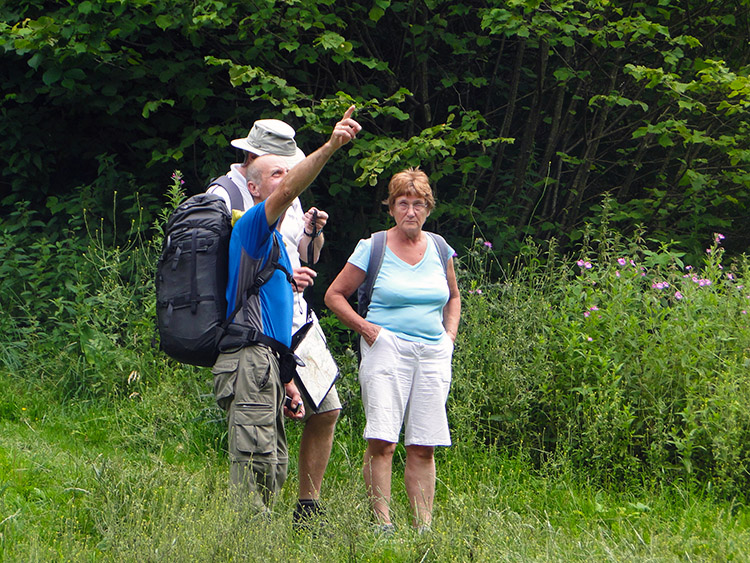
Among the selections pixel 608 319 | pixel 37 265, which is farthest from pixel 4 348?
pixel 608 319

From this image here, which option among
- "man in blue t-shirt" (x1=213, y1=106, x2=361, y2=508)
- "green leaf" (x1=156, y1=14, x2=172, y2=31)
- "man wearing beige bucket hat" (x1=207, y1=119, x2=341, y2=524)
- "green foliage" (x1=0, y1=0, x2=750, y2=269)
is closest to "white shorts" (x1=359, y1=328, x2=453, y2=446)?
"man wearing beige bucket hat" (x1=207, y1=119, x2=341, y2=524)

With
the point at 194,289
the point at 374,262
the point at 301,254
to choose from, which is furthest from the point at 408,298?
the point at 194,289

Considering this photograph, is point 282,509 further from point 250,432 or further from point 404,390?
point 404,390

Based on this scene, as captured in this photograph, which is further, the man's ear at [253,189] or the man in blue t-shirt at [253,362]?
the man's ear at [253,189]

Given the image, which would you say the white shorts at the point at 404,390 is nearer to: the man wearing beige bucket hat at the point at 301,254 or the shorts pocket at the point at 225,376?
the man wearing beige bucket hat at the point at 301,254

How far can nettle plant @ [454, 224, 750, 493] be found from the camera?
15.9ft

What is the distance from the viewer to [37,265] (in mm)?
7160

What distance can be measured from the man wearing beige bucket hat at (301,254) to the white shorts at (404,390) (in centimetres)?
20

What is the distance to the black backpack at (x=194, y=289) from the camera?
3.54 meters

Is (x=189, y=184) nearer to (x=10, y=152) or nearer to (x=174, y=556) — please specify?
(x=10, y=152)

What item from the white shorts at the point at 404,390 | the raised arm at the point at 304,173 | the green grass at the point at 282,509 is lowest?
the green grass at the point at 282,509

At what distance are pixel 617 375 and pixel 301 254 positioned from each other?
215 centimetres

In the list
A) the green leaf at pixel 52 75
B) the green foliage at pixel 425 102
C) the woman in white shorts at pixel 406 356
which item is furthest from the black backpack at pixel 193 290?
the green leaf at pixel 52 75

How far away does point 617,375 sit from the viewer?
516 centimetres
